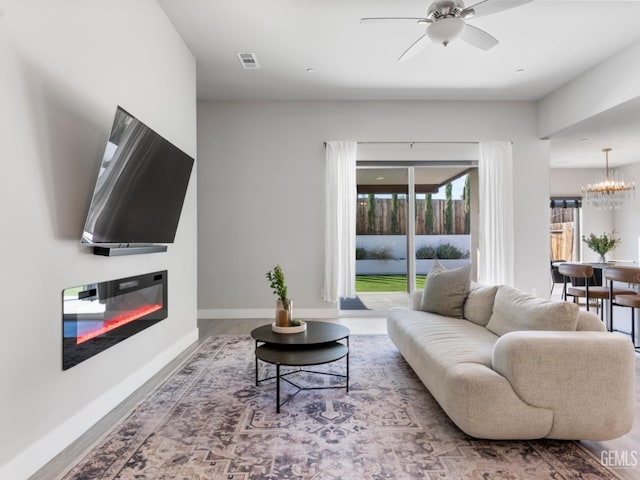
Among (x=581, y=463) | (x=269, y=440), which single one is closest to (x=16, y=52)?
(x=269, y=440)

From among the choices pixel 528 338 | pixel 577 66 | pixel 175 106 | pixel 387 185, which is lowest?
pixel 528 338

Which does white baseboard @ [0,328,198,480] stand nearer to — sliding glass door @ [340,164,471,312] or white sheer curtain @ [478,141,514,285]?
sliding glass door @ [340,164,471,312]

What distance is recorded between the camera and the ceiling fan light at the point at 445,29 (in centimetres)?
250

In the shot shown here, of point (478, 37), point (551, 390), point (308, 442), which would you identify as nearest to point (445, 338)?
point (551, 390)

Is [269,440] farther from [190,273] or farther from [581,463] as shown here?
[190,273]

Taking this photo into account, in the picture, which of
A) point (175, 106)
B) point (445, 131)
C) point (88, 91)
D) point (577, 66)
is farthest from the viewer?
point (445, 131)

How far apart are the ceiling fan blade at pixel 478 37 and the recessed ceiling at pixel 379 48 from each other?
18.1 inches

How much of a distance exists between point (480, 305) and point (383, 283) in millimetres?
2443

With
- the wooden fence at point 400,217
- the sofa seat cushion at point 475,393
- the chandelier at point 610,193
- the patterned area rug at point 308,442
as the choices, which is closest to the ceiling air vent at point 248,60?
the wooden fence at point 400,217

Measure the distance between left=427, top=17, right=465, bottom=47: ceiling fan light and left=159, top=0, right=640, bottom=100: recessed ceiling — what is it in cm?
55

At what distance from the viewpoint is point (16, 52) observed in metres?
1.67

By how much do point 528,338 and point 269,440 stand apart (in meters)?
1.48

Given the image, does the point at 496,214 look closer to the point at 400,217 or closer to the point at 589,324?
the point at 400,217

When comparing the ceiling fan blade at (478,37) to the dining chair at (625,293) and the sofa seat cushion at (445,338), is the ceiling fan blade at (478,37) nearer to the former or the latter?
the sofa seat cushion at (445,338)
